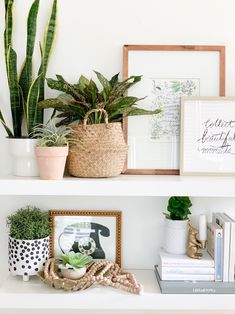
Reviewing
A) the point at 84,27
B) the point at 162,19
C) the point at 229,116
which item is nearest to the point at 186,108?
the point at 229,116

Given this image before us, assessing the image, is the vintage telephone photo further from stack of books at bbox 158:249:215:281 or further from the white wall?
the white wall

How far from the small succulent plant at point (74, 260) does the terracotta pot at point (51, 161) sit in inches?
10.5

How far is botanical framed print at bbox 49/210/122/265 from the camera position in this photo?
4.89 ft

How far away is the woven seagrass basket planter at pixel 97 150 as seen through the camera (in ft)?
4.34

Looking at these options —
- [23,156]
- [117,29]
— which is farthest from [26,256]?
[117,29]

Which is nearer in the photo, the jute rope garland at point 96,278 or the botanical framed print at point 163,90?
the jute rope garland at point 96,278

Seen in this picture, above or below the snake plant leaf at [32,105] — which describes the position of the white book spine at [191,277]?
below

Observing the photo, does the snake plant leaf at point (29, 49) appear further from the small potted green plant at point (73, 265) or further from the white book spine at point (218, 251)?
the white book spine at point (218, 251)

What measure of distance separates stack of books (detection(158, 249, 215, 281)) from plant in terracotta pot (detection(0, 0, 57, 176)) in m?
0.52

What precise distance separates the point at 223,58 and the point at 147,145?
394 millimetres

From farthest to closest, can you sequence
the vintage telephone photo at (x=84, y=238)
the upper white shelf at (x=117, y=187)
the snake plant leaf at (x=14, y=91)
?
the vintage telephone photo at (x=84, y=238)
the snake plant leaf at (x=14, y=91)
the upper white shelf at (x=117, y=187)

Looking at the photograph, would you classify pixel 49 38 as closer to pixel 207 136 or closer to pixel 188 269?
pixel 207 136

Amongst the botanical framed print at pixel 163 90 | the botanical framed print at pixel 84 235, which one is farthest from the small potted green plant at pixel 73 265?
the botanical framed print at pixel 163 90

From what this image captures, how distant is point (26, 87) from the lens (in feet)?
4.67
